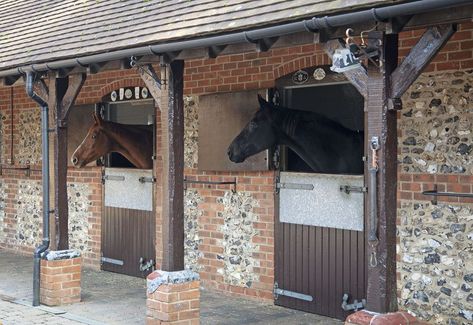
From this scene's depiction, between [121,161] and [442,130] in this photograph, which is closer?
[442,130]

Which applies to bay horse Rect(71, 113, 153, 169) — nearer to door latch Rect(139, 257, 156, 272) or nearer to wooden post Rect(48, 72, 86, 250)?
wooden post Rect(48, 72, 86, 250)

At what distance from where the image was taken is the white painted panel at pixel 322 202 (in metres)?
7.82

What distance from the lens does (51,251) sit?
29.4 feet

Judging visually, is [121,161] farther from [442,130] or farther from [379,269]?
[379,269]

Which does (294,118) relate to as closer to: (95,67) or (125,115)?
(95,67)

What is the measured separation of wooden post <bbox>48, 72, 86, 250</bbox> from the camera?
9.00 meters

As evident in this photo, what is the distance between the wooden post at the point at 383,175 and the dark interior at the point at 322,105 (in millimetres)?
3215

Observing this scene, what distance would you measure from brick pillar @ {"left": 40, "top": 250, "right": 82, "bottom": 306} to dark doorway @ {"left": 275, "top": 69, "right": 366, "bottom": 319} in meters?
2.63

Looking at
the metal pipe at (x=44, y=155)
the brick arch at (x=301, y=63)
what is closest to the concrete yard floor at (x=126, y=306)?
the metal pipe at (x=44, y=155)

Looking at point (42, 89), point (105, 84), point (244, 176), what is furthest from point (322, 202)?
point (105, 84)

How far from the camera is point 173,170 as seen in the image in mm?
7414

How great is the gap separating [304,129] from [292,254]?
1.55 metres

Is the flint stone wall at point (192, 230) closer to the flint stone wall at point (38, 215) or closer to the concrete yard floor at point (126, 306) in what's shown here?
the concrete yard floor at point (126, 306)

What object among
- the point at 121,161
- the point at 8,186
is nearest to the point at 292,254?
the point at 121,161
